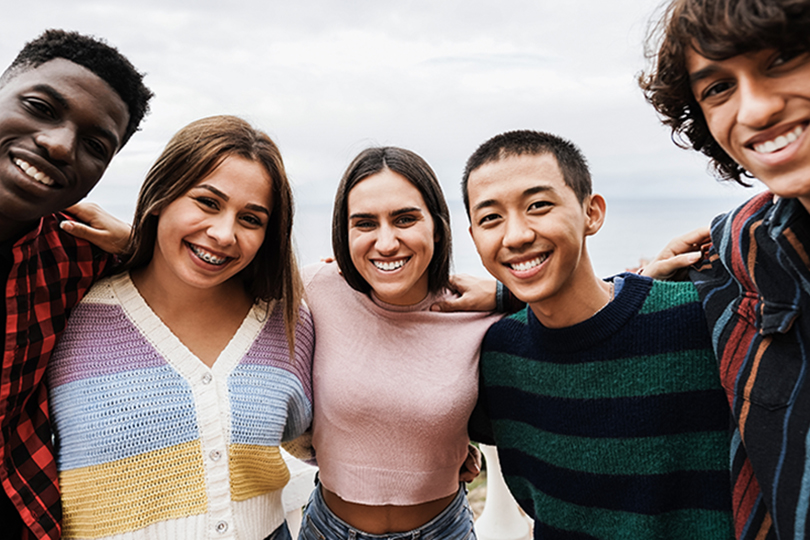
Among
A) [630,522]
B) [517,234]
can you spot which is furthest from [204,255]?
[630,522]

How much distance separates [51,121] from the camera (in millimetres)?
1384

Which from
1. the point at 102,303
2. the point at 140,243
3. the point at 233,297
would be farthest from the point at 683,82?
the point at 102,303

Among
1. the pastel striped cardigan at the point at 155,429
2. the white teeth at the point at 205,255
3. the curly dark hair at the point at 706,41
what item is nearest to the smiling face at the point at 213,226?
the white teeth at the point at 205,255

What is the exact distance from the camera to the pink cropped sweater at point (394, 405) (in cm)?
172

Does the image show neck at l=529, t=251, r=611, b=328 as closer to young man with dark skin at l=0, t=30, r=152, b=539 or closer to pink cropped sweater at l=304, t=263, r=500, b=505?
pink cropped sweater at l=304, t=263, r=500, b=505

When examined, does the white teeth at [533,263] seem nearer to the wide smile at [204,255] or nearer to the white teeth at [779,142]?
the white teeth at [779,142]

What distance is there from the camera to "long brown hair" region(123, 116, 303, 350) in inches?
61.9

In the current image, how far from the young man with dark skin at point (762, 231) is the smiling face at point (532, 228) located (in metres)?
0.36

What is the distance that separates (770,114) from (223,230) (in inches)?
52.9

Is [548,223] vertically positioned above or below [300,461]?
above

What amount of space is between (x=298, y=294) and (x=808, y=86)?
56.6 inches

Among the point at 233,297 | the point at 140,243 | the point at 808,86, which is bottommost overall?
the point at 233,297

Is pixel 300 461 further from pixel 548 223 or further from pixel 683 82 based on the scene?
pixel 683 82

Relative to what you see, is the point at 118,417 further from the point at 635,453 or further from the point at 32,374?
the point at 635,453
